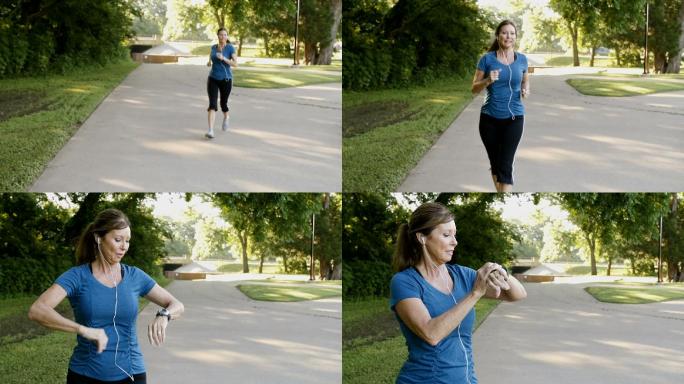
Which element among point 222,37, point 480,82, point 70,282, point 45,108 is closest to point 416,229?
point 70,282

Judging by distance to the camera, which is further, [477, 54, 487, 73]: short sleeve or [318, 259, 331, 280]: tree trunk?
[318, 259, 331, 280]: tree trunk

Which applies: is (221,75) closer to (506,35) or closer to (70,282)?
(506,35)

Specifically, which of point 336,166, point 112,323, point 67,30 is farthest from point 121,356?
point 67,30

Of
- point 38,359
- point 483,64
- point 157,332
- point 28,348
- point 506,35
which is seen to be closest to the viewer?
point 157,332

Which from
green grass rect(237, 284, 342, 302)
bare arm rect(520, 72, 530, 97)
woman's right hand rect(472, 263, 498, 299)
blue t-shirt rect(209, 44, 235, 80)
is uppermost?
blue t-shirt rect(209, 44, 235, 80)

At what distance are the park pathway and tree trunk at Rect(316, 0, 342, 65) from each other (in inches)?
91.4

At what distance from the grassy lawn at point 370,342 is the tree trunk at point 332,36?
1.87 metres

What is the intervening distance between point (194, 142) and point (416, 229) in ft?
15.4

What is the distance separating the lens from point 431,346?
255cm

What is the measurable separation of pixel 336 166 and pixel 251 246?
95 cm

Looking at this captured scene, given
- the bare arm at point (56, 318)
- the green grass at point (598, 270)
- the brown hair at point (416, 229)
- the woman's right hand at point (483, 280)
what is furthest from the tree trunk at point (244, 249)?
the woman's right hand at point (483, 280)

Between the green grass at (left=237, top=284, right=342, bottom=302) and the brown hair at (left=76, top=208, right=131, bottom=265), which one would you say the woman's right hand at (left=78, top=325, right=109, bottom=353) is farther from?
the green grass at (left=237, top=284, right=342, bottom=302)

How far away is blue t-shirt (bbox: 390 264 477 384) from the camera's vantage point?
8.35 feet

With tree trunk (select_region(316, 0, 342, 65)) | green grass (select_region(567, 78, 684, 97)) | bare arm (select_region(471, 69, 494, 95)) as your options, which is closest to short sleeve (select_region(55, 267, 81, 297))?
bare arm (select_region(471, 69, 494, 95))
